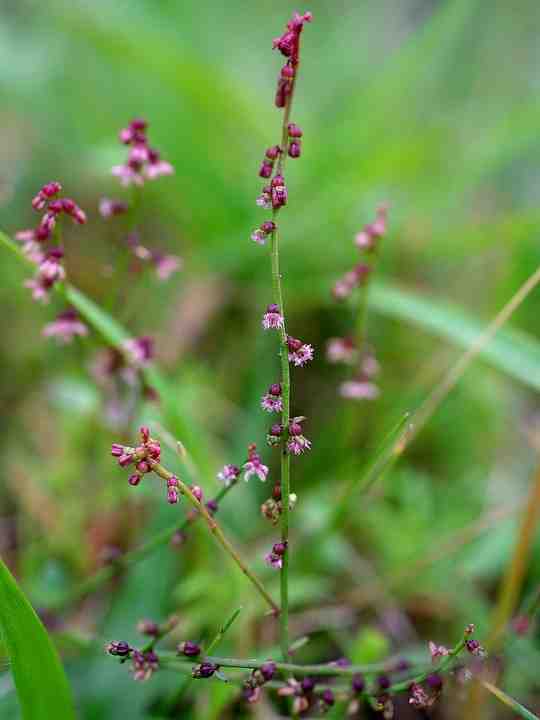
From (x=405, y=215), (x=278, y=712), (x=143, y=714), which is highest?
(x=405, y=215)

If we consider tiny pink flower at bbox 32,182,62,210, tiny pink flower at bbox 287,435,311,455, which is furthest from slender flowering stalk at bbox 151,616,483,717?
tiny pink flower at bbox 32,182,62,210

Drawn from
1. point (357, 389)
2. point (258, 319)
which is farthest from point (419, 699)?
point (258, 319)

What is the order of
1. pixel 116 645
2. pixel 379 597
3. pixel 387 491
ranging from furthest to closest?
pixel 387 491
pixel 379 597
pixel 116 645

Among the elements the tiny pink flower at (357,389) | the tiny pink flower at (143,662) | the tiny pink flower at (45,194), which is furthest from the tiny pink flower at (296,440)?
the tiny pink flower at (357,389)

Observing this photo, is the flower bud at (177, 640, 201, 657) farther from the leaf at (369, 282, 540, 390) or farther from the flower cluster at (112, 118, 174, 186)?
the leaf at (369, 282, 540, 390)

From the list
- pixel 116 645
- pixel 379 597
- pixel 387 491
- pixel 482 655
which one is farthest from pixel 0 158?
pixel 482 655

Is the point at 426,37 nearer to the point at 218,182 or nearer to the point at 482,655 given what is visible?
the point at 218,182
